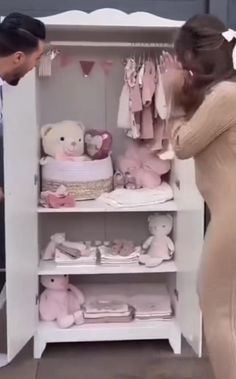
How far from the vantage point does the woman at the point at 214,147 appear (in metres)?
1.71

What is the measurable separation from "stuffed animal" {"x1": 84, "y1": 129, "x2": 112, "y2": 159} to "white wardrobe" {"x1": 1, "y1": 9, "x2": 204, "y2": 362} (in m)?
0.15

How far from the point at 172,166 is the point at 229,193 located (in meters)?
0.98

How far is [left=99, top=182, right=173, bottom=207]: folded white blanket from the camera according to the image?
262cm

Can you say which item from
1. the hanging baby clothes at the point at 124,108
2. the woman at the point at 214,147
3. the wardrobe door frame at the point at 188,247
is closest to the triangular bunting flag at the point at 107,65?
the hanging baby clothes at the point at 124,108

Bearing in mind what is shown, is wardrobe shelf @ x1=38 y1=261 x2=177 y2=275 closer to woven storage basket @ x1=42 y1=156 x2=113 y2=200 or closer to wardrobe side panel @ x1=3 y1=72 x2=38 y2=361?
wardrobe side panel @ x1=3 y1=72 x2=38 y2=361

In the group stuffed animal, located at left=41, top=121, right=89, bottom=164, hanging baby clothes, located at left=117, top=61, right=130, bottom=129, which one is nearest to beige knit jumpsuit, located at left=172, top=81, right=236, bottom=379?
hanging baby clothes, located at left=117, top=61, right=130, bottom=129

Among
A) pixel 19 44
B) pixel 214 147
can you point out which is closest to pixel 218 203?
pixel 214 147

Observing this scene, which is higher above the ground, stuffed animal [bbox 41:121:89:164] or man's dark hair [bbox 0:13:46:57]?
man's dark hair [bbox 0:13:46:57]

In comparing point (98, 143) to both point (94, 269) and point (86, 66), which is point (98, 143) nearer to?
point (86, 66)

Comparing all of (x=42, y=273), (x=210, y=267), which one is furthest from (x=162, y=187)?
(x=210, y=267)

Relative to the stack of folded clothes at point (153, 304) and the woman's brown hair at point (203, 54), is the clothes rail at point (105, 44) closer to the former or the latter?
the woman's brown hair at point (203, 54)

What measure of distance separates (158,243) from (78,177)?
0.44 metres

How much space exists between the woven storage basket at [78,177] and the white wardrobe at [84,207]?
0.19 ft

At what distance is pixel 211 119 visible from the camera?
Answer: 1.70m
